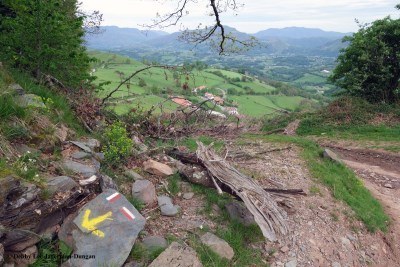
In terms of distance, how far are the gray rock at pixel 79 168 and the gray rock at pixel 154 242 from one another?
1.17 meters

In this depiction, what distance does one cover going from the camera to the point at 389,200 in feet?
28.6

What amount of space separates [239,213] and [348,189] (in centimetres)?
409

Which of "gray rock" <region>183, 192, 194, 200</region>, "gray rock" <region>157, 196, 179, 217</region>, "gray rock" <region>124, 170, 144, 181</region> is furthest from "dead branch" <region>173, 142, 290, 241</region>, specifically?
"gray rock" <region>124, 170, 144, 181</region>

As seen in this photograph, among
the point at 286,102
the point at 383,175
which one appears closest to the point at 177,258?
the point at 383,175

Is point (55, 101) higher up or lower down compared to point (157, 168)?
higher up

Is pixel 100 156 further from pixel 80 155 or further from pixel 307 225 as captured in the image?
pixel 307 225

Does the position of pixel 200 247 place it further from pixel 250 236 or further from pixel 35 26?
pixel 35 26

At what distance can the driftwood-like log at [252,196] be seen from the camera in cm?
474

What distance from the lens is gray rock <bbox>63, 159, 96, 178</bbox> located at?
4.48 m

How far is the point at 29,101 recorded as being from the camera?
527cm

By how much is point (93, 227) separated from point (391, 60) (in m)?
17.4

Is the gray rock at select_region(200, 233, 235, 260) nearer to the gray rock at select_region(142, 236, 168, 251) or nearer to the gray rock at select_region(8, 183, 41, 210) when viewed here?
the gray rock at select_region(142, 236, 168, 251)

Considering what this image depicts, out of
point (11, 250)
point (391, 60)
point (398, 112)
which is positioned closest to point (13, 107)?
point (11, 250)

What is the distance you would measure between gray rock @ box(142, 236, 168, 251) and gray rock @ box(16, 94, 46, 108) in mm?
2716
